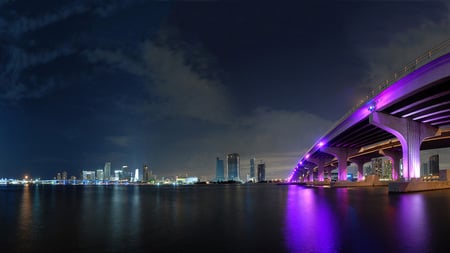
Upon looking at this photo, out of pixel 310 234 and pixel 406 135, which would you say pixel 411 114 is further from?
pixel 310 234

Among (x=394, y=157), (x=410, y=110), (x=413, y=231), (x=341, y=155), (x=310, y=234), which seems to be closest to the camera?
(x=310, y=234)

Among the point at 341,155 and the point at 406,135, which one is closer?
the point at 406,135

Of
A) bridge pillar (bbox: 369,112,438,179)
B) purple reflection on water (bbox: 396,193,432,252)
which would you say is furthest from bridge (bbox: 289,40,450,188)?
purple reflection on water (bbox: 396,193,432,252)

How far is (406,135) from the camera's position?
5397 centimetres

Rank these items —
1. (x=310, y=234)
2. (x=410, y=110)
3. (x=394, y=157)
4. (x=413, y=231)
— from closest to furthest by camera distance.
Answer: (x=310, y=234) → (x=413, y=231) → (x=410, y=110) → (x=394, y=157)

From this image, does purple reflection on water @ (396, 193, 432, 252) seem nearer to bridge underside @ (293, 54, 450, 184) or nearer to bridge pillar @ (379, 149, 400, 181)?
bridge underside @ (293, 54, 450, 184)

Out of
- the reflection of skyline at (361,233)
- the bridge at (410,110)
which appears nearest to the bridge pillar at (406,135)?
the bridge at (410,110)

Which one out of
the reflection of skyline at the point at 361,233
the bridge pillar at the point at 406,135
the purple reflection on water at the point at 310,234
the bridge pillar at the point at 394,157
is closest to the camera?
the reflection of skyline at the point at 361,233

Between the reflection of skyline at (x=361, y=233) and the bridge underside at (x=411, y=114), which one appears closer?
the reflection of skyline at (x=361, y=233)

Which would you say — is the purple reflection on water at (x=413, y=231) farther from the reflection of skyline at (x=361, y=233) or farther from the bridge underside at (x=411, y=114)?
the bridge underside at (x=411, y=114)

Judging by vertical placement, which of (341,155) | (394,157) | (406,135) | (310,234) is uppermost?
(406,135)

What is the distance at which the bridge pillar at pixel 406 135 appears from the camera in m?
51.5

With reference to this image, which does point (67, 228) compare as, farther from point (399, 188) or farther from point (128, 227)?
point (399, 188)

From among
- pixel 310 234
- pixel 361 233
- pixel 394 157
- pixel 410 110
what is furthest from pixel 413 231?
pixel 394 157
